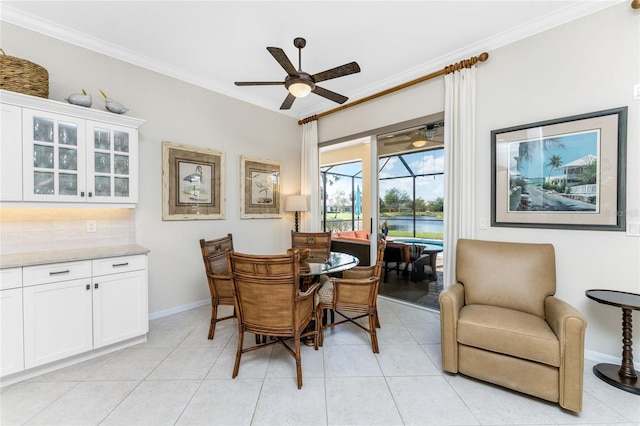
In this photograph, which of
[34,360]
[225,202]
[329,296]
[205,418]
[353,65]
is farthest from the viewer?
[225,202]

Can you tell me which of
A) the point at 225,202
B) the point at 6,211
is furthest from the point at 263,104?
the point at 6,211

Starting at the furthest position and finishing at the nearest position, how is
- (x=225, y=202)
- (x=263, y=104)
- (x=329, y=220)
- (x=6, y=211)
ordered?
(x=329, y=220)
(x=263, y=104)
(x=225, y=202)
(x=6, y=211)

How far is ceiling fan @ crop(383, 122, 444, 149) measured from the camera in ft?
11.1

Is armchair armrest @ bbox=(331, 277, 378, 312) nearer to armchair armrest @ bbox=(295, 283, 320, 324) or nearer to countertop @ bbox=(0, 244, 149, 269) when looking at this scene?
armchair armrest @ bbox=(295, 283, 320, 324)

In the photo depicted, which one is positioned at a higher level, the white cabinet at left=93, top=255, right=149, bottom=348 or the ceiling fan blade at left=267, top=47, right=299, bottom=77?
the ceiling fan blade at left=267, top=47, right=299, bottom=77

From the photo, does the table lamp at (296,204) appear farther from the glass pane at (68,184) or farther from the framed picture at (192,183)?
the glass pane at (68,184)

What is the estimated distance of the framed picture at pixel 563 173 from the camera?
2125 mm

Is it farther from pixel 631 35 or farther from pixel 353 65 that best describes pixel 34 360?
pixel 631 35

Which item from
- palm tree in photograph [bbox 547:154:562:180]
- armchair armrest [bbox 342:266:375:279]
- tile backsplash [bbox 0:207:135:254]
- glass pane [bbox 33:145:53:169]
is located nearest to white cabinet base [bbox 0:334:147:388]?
tile backsplash [bbox 0:207:135:254]

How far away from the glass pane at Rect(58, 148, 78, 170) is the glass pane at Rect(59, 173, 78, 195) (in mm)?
72

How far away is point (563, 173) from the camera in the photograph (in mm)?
2352

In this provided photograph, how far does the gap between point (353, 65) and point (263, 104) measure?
2435 mm

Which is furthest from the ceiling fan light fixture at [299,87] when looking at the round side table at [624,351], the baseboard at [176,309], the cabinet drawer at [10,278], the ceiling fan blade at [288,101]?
the baseboard at [176,309]

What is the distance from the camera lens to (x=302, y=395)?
1818 millimetres
